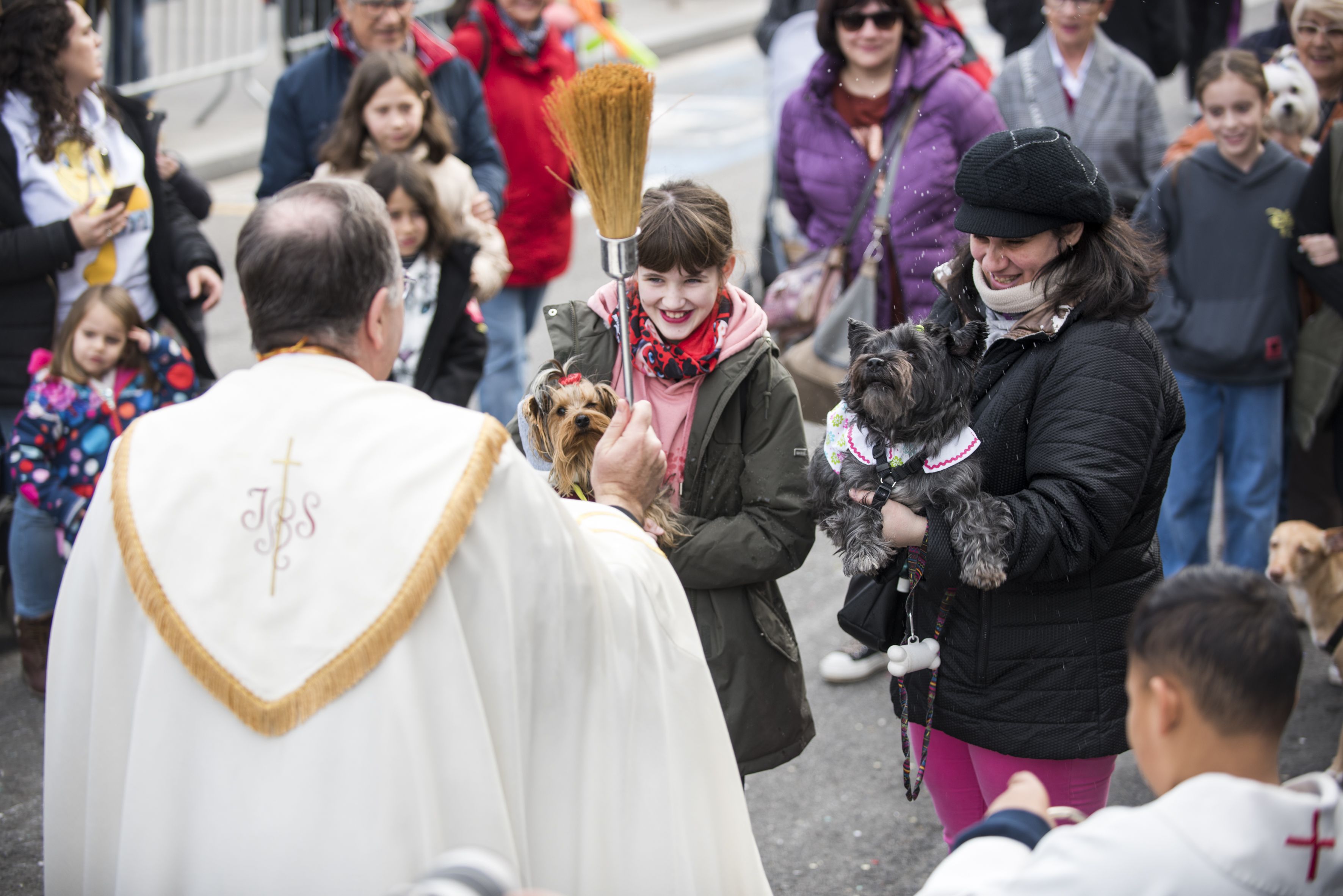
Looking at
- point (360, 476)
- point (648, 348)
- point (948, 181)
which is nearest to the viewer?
point (360, 476)

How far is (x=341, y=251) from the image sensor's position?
230 cm

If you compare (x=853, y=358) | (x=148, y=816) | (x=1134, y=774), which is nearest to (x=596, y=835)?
(x=148, y=816)

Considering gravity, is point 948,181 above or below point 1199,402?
above

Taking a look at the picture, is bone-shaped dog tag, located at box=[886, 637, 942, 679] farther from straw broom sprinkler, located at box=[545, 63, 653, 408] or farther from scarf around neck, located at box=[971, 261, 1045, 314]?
straw broom sprinkler, located at box=[545, 63, 653, 408]

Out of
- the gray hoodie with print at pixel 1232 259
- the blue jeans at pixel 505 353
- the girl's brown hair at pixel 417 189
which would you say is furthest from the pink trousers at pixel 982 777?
the blue jeans at pixel 505 353

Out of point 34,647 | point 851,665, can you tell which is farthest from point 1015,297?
point 34,647

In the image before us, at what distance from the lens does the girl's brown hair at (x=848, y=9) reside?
5.13 m

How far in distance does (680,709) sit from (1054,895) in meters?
0.91

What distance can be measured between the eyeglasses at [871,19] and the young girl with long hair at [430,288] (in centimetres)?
171

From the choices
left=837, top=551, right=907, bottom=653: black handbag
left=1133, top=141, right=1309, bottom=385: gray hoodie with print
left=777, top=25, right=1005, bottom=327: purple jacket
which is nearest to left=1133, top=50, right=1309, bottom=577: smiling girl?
left=1133, top=141, right=1309, bottom=385: gray hoodie with print

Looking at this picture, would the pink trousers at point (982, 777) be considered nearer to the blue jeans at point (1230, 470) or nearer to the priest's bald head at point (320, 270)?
the priest's bald head at point (320, 270)

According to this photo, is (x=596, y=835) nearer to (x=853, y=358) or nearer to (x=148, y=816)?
(x=148, y=816)

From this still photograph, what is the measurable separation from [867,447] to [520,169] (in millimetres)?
4408

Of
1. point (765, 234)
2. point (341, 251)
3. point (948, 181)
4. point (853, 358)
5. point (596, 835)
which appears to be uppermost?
point (341, 251)
